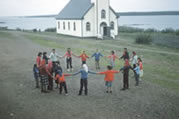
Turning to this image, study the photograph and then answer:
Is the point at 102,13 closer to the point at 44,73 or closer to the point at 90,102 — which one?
the point at 44,73

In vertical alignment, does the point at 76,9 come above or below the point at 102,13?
above

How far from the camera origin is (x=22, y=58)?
21.2m

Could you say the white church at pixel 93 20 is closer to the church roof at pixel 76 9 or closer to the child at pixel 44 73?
the church roof at pixel 76 9

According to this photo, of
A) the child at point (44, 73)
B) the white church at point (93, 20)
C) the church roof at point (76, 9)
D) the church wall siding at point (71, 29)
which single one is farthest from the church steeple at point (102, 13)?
the child at point (44, 73)

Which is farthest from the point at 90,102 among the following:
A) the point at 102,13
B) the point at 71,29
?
the point at 71,29

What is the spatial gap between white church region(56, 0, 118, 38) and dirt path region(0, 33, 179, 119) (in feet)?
86.4

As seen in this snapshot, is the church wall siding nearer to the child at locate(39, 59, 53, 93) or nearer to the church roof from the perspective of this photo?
the church roof

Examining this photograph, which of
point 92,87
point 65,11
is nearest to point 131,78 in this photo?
point 92,87

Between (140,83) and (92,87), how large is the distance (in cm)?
304

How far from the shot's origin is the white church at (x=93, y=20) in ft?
127

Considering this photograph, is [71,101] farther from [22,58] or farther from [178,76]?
[22,58]

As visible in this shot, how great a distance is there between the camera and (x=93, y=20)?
129ft

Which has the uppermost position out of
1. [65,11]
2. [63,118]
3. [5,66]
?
[65,11]

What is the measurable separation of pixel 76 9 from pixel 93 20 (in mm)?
5688
